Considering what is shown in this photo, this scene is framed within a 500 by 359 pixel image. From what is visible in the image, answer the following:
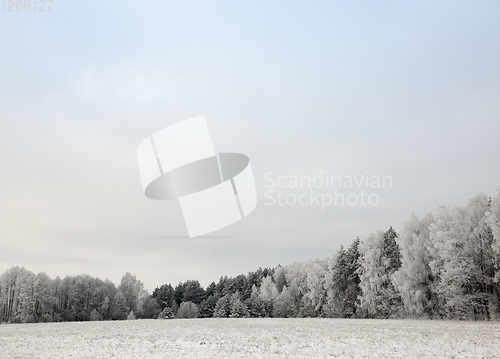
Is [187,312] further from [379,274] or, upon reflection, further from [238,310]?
[379,274]

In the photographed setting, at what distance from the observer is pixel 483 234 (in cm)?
3941

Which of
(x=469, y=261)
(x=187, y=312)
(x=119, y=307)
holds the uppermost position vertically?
(x=469, y=261)

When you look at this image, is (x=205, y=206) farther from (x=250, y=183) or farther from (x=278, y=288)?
(x=278, y=288)

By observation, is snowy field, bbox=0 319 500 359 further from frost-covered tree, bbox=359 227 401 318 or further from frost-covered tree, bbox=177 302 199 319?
frost-covered tree, bbox=177 302 199 319

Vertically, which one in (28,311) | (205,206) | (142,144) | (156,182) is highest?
(142,144)

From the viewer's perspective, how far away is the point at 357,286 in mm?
63375

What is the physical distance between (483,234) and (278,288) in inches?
2411

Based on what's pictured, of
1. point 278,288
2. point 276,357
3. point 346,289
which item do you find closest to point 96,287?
point 278,288

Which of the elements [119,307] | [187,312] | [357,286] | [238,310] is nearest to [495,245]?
[357,286]

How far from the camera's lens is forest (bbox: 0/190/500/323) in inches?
1550
